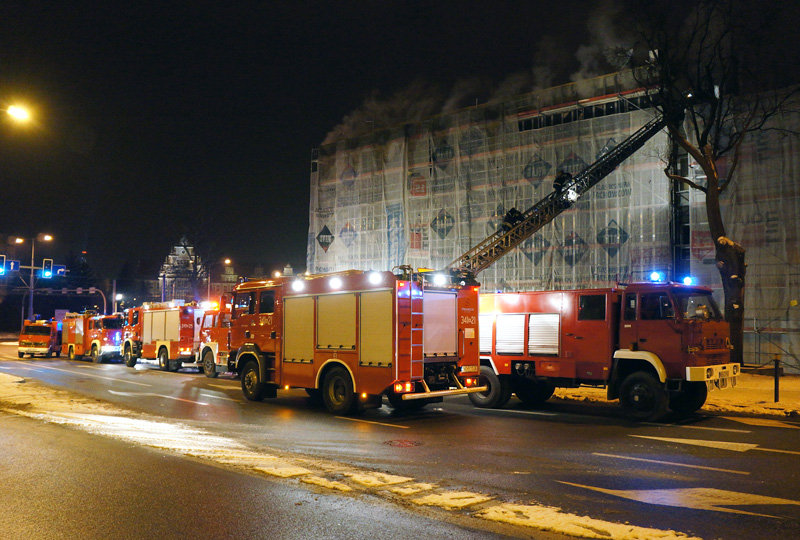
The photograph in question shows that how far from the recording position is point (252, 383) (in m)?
15.3

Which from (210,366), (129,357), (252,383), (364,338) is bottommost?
(129,357)

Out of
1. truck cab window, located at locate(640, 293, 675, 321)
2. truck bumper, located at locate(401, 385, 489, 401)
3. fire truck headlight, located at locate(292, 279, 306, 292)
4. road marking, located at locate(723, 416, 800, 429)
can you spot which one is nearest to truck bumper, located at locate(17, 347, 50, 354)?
fire truck headlight, located at locate(292, 279, 306, 292)

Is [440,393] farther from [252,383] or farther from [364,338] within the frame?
[252,383]

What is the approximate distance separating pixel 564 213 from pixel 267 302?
17.2m

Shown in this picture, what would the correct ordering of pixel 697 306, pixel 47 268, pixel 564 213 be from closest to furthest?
1. pixel 697 306
2. pixel 564 213
3. pixel 47 268

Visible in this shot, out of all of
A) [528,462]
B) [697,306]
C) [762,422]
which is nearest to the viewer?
[528,462]

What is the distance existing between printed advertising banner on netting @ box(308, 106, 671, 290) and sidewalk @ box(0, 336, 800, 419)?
21.4ft

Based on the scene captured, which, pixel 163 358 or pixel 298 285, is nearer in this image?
pixel 298 285

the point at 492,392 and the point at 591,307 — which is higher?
the point at 591,307

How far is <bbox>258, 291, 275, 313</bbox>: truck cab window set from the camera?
1512 cm

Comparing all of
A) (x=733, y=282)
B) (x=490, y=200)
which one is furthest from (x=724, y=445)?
(x=490, y=200)

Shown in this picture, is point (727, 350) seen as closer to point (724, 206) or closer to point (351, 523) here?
point (351, 523)

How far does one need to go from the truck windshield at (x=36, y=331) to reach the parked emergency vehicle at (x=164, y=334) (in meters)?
10.7

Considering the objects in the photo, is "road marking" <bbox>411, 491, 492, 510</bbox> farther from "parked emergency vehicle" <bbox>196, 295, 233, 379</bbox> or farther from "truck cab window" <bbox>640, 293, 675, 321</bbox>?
"parked emergency vehicle" <bbox>196, 295, 233, 379</bbox>
